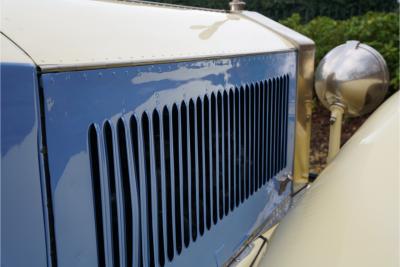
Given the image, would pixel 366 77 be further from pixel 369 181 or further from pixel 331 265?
pixel 331 265

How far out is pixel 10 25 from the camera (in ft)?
2.54

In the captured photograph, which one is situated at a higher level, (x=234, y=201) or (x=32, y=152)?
(x=32, y=152)

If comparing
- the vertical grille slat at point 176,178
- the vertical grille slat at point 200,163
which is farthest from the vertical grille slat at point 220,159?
the vertical grille slat at point 176,178

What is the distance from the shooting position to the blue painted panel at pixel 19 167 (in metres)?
0.66

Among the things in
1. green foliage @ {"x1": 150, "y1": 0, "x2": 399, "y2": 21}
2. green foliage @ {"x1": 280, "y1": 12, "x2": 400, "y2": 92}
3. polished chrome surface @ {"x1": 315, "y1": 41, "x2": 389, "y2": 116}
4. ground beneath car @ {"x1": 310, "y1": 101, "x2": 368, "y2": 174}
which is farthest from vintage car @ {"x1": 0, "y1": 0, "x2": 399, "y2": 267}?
green foliage @ {"x1": 150, "y1": 0, "x2": 399, "y2": 21}

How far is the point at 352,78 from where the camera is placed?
2111 millimetres

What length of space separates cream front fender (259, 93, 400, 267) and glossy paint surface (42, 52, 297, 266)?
0.94 feet

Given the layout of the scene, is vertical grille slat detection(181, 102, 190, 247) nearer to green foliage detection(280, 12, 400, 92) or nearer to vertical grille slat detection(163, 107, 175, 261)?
vertical grille slat detection(163, 107, 175, 261)

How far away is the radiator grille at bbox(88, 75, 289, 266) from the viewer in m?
0.91

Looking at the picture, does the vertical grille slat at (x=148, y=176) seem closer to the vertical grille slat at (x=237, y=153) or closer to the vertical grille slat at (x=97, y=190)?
the vertical grille slat at (x=97, y=190)

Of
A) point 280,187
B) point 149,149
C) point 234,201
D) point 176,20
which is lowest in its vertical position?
point 280,187

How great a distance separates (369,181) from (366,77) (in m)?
1.04

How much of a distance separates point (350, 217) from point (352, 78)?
3.88ft

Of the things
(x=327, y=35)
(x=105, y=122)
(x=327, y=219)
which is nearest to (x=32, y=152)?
(x=105, y=122)
